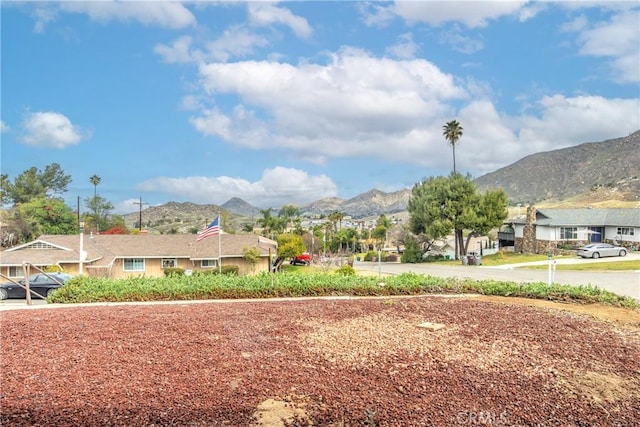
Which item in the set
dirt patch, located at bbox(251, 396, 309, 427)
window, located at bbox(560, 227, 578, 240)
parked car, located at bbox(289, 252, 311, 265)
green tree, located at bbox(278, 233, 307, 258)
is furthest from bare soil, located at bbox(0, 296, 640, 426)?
parked car, located at bbox(289, 252, 311, 265)

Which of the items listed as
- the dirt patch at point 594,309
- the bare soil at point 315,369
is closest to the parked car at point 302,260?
the dirt patch at point 594,309

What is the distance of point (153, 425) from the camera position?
516 centimetres

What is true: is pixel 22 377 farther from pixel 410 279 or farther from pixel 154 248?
pixel 154 248

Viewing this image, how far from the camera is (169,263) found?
1320 inches

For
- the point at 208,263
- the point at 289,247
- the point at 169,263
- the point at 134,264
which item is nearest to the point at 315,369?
the point at 208,263

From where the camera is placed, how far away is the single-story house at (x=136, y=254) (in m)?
28.8

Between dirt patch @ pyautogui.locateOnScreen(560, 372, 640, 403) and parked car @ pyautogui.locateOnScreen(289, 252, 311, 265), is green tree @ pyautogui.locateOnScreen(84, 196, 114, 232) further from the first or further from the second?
dirt patch @ pyautogui.locateOnScreen(560, 372, 640, 403)

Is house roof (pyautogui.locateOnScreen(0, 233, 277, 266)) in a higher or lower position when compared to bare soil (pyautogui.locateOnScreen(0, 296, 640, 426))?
higher

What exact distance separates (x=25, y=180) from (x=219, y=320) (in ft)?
266

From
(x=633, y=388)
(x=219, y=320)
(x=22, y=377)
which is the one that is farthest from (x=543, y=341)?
(x=22, y=377)

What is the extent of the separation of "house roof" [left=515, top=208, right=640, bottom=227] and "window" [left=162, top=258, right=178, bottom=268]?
32.8 m

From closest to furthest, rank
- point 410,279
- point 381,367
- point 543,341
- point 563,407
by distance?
point 563,407, point 381,367, point 543,341, point 410,279

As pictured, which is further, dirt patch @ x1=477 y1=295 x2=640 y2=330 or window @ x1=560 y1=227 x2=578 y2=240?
window @ x1=560 y1=227 x2=578 y2=240

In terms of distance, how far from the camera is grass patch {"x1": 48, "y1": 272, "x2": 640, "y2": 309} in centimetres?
1373
